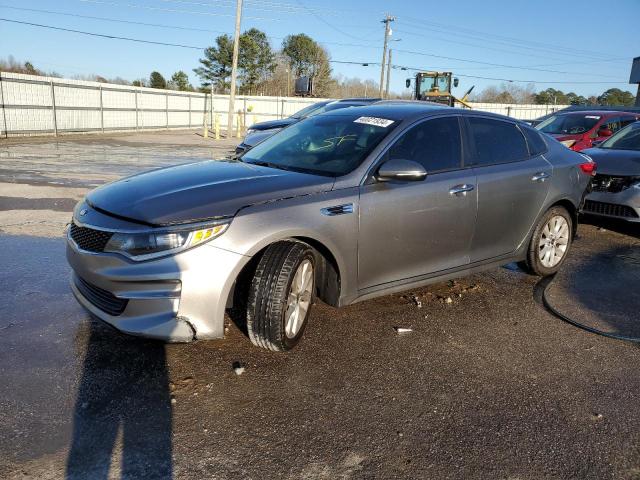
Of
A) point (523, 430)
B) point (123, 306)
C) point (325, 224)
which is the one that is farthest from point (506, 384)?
point (123, 306)

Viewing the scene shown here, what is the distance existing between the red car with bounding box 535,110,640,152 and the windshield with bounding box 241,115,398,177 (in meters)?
8.28

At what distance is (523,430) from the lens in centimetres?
278

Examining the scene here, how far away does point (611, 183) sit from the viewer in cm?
725

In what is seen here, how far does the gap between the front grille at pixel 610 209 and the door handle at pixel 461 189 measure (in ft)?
12.9

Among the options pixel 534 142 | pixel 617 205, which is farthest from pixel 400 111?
pixel 617 205

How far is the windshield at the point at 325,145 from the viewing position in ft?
12.7

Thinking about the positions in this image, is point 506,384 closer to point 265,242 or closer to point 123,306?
point 265,242

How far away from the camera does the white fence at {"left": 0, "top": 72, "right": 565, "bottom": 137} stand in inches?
801

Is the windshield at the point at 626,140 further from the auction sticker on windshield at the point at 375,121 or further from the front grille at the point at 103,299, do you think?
the front grille at the point at 103,299

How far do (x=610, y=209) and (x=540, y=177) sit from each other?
2958 millimetres

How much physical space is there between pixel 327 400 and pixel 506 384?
114cm

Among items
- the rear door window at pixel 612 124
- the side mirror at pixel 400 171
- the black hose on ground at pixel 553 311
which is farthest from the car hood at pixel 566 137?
the side mirror at pixel 400 171

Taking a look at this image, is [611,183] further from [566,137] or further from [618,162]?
[566,137]

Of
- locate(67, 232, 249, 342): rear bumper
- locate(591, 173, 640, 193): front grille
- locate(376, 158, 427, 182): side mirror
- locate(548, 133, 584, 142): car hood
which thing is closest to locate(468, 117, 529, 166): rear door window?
locate(376, 158, 427, 182): side mirror
